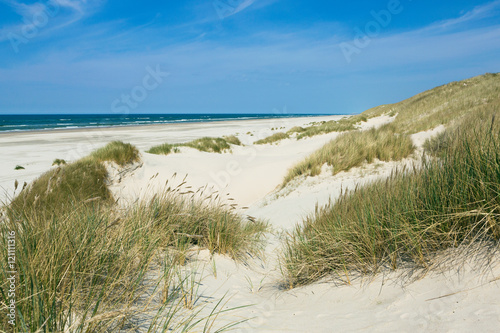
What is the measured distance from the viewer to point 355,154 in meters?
8.18

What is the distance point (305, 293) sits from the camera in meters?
2.73

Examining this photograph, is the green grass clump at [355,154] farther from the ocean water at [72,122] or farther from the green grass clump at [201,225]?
the ocean water at [72,122]

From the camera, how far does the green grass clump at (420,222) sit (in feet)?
7.40

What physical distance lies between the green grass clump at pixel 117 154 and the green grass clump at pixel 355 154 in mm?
5057

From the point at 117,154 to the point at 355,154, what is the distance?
7.15 meters

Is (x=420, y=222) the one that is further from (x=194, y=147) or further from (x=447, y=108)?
(x=447, y=108)

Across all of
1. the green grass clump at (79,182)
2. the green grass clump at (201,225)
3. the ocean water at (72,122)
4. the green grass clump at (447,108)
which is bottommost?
the green grass clump at (201,225)

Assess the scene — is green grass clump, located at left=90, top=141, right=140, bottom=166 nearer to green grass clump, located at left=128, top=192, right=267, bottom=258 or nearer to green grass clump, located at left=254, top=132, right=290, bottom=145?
green grass clump, located at left=128, top=192, right=267, bottom=258

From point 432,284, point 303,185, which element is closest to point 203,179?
point 303,185

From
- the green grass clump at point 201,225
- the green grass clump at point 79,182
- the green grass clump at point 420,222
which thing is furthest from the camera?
the green grass clump at point 79,182

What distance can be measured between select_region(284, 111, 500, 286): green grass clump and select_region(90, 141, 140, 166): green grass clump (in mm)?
7586

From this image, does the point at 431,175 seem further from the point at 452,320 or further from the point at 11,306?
the point at 11,306

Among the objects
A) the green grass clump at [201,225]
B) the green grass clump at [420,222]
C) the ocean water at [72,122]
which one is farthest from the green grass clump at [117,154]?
the ocean water at [72,122]

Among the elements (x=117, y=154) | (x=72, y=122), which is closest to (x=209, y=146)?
(x=117, y=154)
